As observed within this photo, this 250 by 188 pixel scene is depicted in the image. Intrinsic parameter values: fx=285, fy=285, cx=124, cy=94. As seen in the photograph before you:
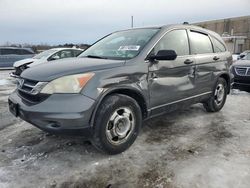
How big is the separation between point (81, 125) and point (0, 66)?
15.8m

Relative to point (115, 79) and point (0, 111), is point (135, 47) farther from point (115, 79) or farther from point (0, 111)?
point (0, 111)

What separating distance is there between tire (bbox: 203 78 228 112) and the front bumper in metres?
3.16

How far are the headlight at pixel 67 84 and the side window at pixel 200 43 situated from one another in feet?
7.73

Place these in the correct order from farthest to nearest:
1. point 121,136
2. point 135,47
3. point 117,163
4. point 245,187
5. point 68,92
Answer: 1. point 135,47
2. point 121,136
3. point 117,163
4. point 68,92
5. point 245,187

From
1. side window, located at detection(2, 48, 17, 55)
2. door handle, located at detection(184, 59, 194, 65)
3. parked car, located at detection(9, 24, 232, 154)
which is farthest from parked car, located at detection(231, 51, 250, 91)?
side window, located at detection(2, 48, 17, 55)

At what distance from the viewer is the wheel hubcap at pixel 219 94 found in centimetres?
579

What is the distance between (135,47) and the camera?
416 centimetres

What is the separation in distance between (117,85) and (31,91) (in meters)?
1.06

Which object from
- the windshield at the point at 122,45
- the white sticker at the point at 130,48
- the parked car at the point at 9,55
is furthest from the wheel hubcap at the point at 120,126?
the parked car at the point at 9,55

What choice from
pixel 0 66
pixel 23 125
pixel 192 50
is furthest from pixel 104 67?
pixel 0 66

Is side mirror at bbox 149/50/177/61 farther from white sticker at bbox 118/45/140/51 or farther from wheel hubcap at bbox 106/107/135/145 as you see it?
wheel hubcap at bbox 106/107/135/145

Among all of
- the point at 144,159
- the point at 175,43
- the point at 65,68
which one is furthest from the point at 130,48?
the point at 144,159

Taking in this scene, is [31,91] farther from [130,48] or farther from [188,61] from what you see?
[188,61]

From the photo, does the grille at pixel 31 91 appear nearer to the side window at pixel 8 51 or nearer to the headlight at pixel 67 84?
the headlight at pixel 67 84
